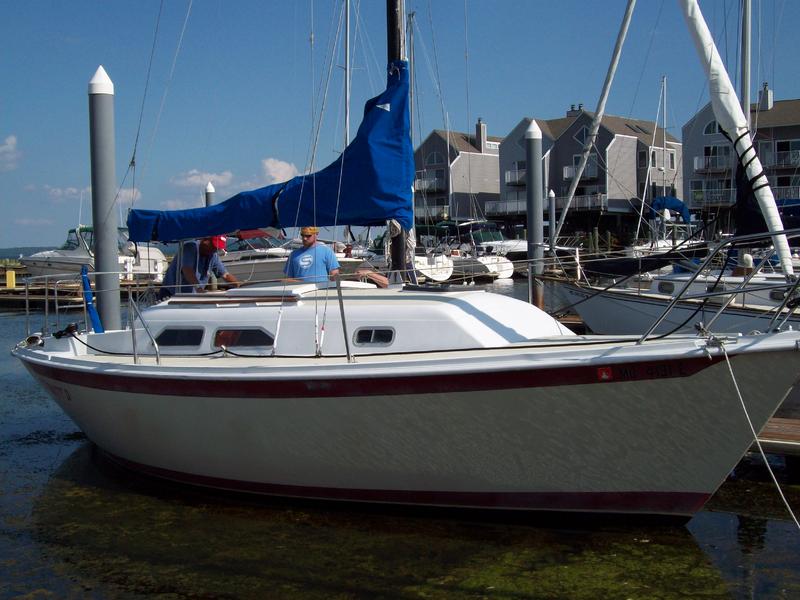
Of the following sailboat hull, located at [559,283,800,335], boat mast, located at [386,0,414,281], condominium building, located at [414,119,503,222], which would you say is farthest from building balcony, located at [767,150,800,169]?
boat mast, located at [386,0,414,281]

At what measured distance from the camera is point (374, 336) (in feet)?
23.1

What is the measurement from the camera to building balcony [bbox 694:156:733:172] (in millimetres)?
48369

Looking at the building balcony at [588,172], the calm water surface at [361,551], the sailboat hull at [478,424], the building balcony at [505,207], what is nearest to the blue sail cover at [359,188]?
the sailboat hull at [478,424]

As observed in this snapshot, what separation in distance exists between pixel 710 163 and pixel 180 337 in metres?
46.6

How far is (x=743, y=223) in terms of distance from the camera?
959 centimetres

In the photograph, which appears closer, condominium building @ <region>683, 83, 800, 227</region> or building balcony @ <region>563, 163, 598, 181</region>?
condominium building @ <region>683, 83, 800, 227</region>

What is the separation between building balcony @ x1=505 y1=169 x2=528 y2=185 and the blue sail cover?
5322 cm

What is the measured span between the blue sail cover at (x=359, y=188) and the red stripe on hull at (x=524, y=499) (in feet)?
8.24

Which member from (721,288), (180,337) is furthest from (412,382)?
(721,288)

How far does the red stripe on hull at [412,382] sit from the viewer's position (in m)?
5.73

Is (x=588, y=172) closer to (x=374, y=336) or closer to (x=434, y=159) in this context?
(x=434, y=159)

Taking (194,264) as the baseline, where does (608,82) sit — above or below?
above

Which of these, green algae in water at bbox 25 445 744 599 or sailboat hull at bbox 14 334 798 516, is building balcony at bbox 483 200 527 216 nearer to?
sailboat hull at bbox 14 334 798 516

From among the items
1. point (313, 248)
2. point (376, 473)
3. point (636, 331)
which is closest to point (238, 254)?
point (636, 331)
